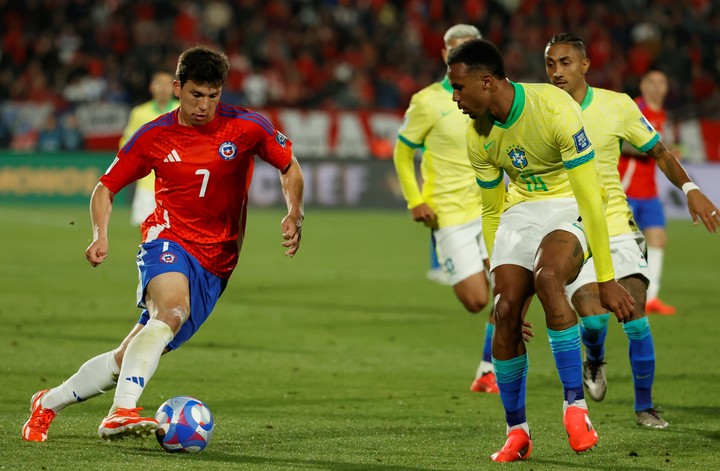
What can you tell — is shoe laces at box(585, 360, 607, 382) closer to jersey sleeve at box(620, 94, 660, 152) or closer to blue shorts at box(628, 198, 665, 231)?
jersey sleeve at box(620, 94, 660, 152)

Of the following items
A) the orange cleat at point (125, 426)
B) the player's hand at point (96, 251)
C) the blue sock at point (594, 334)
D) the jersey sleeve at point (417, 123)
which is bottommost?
the orange cleat at point (125, 426)

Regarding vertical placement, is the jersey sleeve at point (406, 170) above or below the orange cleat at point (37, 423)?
above

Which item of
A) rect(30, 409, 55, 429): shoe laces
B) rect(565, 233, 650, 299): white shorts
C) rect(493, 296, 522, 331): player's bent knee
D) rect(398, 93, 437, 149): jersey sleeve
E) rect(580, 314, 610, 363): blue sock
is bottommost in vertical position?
rect(30, 409, 55, 429): shoe laces

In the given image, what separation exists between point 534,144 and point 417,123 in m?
3.08

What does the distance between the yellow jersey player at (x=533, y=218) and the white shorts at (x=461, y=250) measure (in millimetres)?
2550

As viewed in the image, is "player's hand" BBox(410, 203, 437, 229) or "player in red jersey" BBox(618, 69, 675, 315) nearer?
"player's hand" BBox(410, 203, 437, 229)

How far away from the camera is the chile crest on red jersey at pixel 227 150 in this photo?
20.5 feet

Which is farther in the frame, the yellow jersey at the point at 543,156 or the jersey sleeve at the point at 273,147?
the jersey sleeve at the point at 273,147

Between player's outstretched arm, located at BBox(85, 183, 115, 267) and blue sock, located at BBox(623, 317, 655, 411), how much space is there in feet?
9.68

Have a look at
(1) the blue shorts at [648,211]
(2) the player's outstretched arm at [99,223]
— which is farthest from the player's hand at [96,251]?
(1) the blue shorts at [648,211]

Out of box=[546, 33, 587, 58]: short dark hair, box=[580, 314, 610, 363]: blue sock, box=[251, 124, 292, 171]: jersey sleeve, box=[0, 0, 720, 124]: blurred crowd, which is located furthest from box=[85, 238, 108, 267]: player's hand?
box=[0, 0, 720, 124]: blurred crowd

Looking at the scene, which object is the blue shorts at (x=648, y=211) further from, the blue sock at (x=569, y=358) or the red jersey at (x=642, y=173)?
the blue sock at (x=569, y=358)

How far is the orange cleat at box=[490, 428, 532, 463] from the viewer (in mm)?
5789

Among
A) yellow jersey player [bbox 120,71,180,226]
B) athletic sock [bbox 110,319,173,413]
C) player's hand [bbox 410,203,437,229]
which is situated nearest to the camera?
athletic sock [bbox 110,319,173,413]
